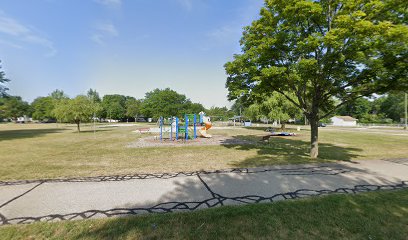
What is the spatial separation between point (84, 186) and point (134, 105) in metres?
87.8

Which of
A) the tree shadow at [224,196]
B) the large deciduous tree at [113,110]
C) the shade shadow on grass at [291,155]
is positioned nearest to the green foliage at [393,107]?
the shade shadow on grass at [291,155]

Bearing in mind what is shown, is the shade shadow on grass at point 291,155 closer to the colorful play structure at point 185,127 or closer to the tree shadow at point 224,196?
the tree shadow at point 224,196

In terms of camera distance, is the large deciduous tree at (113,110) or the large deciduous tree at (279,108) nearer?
the large deciduous tree at (279,108)

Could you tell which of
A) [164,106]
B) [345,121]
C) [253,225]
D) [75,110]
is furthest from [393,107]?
[75,110]

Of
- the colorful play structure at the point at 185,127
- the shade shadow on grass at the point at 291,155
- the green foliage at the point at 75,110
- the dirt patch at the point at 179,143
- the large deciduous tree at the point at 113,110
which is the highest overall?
the large deciduous tree at the point at 113,110

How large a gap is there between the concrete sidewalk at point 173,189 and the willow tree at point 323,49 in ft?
12.2

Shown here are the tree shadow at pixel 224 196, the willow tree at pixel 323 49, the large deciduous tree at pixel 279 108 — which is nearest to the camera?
the tree shadow at pixel 224 196

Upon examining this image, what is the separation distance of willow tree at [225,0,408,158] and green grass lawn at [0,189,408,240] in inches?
225

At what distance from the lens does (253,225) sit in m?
3.80

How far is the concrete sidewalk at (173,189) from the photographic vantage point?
459 cm

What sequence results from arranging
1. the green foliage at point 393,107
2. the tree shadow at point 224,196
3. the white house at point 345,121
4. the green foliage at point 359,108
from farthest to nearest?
the green foliage at point 359,108 < the white house at point 345,121 < the green foliage at point 393,107 < the tree shadow at point 224,196

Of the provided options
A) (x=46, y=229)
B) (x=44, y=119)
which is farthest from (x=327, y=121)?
(x=44, y=119)

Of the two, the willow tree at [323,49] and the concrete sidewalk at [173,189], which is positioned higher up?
the willow tree at [323,49]

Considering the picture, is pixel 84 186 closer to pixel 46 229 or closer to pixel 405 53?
pixel 46 229
